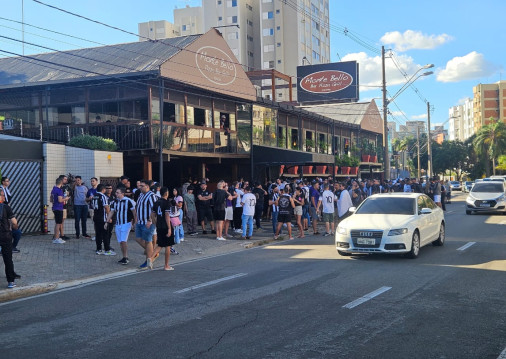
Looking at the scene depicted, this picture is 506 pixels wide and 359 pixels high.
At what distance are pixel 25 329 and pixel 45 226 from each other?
9605mm

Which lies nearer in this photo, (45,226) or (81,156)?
(45,226)

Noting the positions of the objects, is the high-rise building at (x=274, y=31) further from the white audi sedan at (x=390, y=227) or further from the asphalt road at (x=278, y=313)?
the asphalt road at (x=278, y=313)

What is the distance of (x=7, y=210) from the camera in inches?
364

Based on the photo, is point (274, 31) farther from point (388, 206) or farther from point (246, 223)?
point (388, 206)

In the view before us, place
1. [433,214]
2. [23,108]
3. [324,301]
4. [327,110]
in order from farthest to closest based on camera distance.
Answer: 1. [327,110]
2. [23,108]
3. [433,214]
4. [324,301]

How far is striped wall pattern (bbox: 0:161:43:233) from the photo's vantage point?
15211mm

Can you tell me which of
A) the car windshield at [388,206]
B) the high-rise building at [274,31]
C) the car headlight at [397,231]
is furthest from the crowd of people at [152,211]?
the high-rise building at [274,31]

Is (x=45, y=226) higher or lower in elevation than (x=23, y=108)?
lower

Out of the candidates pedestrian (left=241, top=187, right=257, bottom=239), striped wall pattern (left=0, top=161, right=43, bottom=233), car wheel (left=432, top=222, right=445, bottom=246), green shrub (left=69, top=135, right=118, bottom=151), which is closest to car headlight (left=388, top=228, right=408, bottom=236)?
car wheel (left=432, top=222, right=445, bottom=246)

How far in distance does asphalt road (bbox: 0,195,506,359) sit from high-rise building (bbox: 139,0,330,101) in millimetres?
68373

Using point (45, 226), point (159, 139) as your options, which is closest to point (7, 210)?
point (45, 226)

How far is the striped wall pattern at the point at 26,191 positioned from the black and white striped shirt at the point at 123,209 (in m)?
5.03

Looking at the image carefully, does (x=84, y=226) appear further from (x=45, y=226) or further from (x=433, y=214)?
(x=433, y=214)

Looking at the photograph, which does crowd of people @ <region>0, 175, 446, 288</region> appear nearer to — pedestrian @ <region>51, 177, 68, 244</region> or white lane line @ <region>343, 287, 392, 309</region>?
pedestrian @ <region>51, 177, 68, 244</region>
